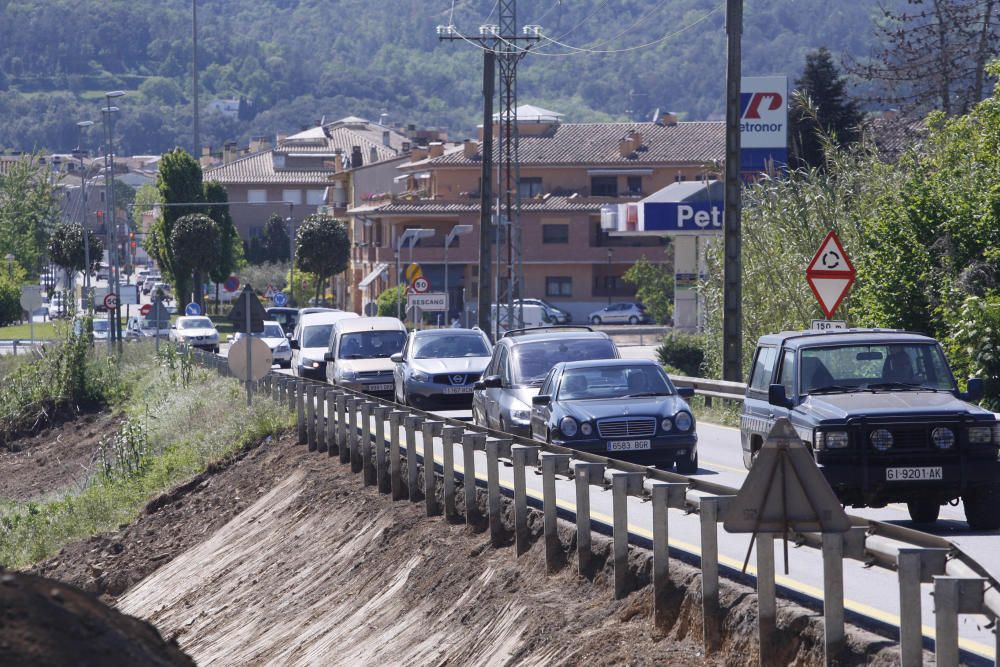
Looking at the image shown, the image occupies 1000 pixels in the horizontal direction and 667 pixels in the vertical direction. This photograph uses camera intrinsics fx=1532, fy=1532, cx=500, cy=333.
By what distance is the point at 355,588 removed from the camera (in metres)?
14.4

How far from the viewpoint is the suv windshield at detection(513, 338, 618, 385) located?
2044cm

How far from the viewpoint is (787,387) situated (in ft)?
46.3

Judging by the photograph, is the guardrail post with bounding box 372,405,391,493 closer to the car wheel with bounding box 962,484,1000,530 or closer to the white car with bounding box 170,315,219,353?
the car wheel with bounding box 962,484,1000,530

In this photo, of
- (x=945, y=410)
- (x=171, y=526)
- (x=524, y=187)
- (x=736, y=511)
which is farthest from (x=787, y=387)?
(x=524, y=187)

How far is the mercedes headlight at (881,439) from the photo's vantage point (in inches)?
490

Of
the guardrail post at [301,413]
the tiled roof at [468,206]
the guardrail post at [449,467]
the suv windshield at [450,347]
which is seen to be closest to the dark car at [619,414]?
the guardrail post at [449,467]

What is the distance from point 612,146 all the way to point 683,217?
46.3 metres

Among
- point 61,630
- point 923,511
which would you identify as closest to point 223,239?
point 923,511

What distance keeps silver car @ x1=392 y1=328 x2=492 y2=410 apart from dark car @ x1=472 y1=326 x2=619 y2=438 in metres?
5.24

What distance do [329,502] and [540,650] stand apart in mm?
8599

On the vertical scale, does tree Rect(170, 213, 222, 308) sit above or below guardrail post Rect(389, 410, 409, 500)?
above

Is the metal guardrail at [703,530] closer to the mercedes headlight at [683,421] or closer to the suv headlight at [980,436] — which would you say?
the mercedes headlight at [683,421]

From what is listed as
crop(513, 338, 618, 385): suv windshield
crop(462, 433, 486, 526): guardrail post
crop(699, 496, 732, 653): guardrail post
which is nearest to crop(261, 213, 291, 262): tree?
crop(513, 338, 618, 385): suv windshield

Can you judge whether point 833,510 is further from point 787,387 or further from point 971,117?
point 971,117
